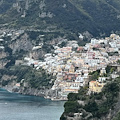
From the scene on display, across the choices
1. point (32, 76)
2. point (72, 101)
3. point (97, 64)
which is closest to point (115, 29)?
point (32, 76)

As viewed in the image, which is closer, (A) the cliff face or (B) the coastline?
(B) the coastline

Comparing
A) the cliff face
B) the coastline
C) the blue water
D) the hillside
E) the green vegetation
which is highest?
the hillside

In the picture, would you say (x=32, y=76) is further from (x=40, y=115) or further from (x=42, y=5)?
(x=42, y=5)

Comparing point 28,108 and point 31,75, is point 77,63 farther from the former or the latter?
point 28,108

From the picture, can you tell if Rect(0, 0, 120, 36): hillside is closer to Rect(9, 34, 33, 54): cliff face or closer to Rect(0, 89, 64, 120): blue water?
Rect(9, 34, 33, 54): cliff face

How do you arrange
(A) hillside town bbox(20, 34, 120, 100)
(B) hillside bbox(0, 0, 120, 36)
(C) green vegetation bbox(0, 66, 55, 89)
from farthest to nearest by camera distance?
(B) hillside bbox(0, 0, 120, 36) → (C) green vegetation bbox(0, 66, 55, 89) → (A) hillside town bbox(20, 34, 120, 100)

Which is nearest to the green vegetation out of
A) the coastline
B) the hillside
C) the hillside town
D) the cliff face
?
Answer: the coastline
